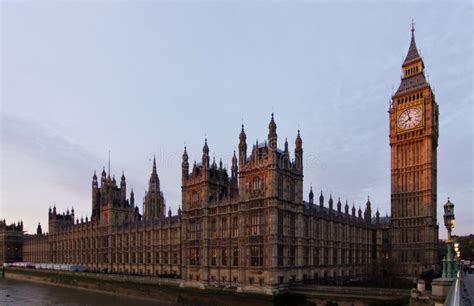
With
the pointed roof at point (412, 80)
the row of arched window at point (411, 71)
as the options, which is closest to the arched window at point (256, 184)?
the pointed roof at point (412, 80)

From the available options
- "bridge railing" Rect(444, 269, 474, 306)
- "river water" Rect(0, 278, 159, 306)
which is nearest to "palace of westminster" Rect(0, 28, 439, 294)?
"river water" Rect(0, 278, 159, 306)

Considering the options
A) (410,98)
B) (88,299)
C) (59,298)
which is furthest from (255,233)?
(410,98)

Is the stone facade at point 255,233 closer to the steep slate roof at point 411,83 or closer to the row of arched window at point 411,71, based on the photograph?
the steep slate roof at point 411,83

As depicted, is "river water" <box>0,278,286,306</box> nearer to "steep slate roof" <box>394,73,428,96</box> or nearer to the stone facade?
the stone facade

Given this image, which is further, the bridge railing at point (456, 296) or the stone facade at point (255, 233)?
the stone facade at point (255, 233)

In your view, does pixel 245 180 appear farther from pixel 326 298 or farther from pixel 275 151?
pixel 326 298

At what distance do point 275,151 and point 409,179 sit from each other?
54756 mm

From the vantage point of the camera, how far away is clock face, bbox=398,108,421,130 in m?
107

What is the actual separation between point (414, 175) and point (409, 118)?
46.6 ft

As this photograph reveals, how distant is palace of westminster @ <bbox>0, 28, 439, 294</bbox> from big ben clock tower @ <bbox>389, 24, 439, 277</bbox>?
9.4 inches

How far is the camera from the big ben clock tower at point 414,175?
102 metres

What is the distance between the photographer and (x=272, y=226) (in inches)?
2598

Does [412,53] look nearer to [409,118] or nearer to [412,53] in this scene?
[412,53]

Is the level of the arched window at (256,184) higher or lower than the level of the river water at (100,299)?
higher
